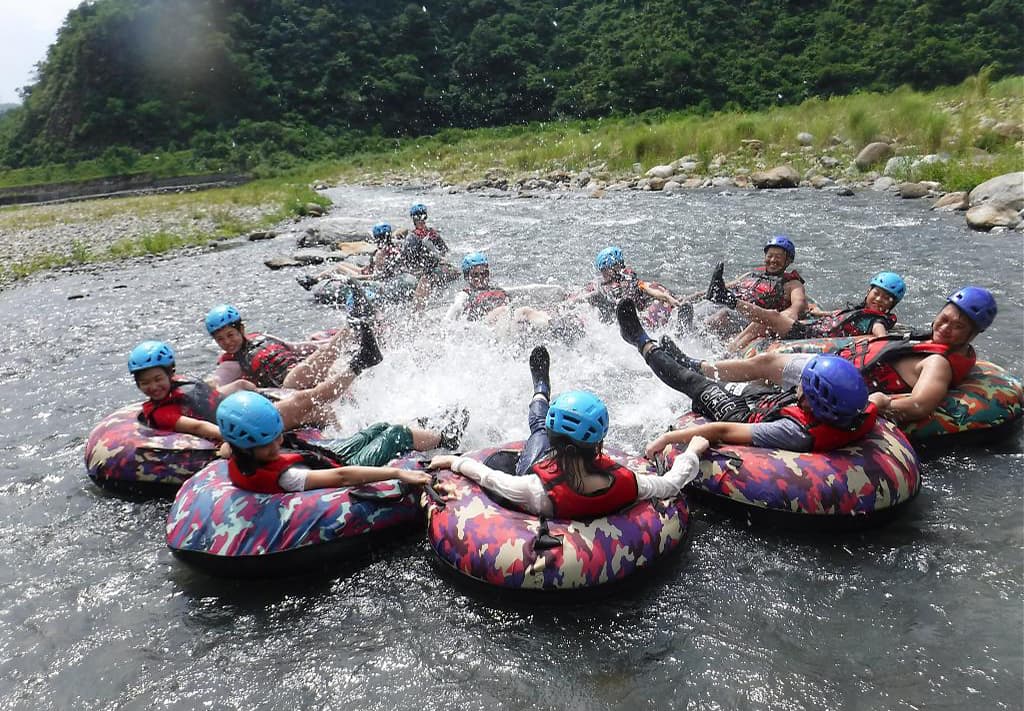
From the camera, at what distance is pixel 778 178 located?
21469mm

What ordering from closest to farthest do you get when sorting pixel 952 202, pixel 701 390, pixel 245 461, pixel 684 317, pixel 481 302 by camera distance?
pixel 245 461 < pixel 701 390 < pixel 684 317 < pixel 481 302 < pixel 952 202

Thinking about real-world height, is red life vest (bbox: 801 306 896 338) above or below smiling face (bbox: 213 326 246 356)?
below

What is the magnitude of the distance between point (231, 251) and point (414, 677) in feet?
57.4

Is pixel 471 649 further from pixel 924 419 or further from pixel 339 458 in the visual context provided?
pixel 924 419

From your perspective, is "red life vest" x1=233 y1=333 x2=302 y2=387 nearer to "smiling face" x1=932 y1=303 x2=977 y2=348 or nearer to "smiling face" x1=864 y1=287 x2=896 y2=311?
"smiling face" x1=932 y1=303 x2=977 y2=348

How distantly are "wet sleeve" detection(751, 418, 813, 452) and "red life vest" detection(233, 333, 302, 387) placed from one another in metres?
4.96

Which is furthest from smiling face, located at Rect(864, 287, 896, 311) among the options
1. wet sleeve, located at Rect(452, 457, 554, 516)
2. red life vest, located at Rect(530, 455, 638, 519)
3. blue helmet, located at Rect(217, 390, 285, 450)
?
blue helmet, located at Rect(217, 390, 285, 450)

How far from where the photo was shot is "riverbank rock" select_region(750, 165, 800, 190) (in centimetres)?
2144

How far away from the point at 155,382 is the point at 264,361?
1603mm

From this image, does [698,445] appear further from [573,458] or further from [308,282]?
[308,282]

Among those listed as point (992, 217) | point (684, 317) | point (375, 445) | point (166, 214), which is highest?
point (375, 445)

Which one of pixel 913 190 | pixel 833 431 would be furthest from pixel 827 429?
pixel 913 190

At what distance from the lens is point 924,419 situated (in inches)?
228

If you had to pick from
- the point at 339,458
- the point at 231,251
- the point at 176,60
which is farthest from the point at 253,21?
the point at 339,458
